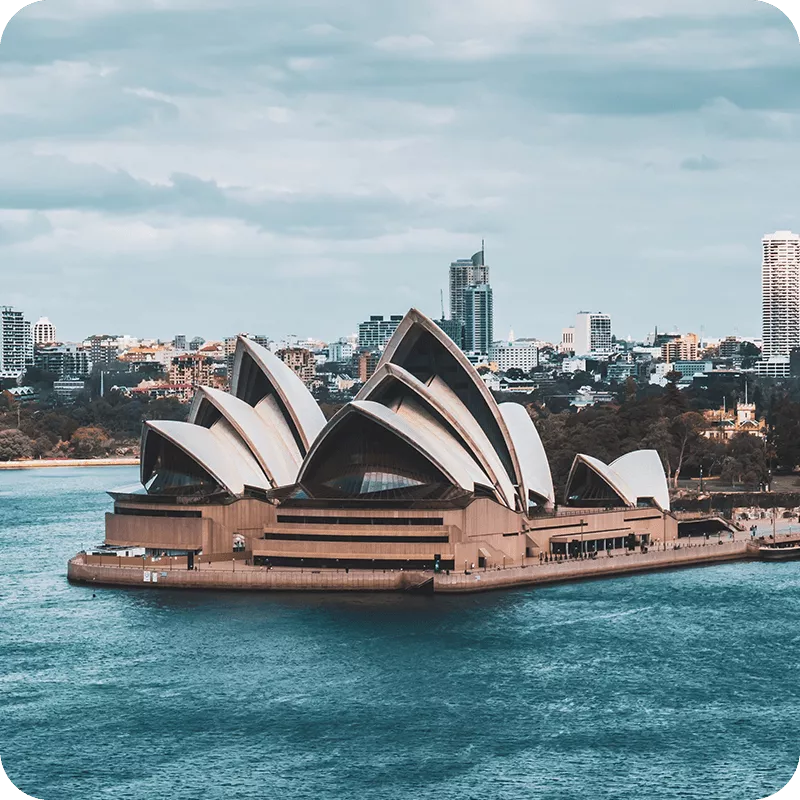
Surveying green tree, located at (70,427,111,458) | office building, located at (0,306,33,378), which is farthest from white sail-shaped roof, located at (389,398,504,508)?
office building, located at (0,306,33,378)

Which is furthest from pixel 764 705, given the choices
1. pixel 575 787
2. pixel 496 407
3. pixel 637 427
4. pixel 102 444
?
pixel 102 444

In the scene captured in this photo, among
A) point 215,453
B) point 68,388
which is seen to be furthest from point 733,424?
point 68,388

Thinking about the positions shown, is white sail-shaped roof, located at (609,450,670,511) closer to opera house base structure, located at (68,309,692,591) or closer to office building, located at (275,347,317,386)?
opera house base structure, located at (68,309,692,591)

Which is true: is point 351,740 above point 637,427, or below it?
below

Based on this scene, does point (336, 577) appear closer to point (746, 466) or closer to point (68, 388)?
point (746, 466)

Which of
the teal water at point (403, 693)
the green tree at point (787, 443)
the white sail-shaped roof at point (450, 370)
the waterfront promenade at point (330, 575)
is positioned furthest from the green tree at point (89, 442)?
the teal water at point (403, 693)

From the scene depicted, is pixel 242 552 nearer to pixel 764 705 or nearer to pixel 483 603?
pixel 483 603

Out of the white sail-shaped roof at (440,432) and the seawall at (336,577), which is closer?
the seawall at (336,577)

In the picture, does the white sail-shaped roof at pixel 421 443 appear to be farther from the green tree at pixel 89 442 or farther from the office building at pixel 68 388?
the office building at pixel 68 388
